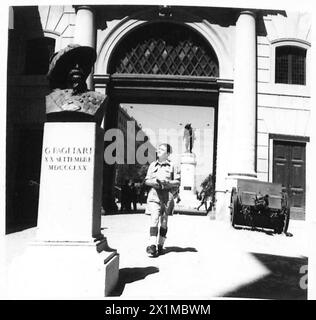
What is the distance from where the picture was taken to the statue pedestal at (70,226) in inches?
154

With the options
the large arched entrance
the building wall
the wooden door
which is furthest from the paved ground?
the large arched entrance

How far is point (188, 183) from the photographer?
20562 mm

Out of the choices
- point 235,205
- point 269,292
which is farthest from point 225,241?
point 269,292

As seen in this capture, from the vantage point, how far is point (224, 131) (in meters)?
12.6

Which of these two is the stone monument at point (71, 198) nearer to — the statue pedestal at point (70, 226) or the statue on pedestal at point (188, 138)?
the statue pedestal at point (70, 226)

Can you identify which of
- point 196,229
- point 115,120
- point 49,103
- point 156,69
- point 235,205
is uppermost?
point 156,69

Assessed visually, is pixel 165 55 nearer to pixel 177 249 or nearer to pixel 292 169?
pixel 292 169

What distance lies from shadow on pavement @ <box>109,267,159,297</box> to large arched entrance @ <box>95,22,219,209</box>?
8015 millimetres

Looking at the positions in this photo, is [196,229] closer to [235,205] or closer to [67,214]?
[235,205]

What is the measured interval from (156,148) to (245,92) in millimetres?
5591

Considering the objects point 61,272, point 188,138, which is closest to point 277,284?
point 61,272

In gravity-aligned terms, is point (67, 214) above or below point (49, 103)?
below

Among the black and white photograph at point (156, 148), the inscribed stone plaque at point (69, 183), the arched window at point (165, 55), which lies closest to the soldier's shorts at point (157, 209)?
the black and white photograph at point (156, 148)
